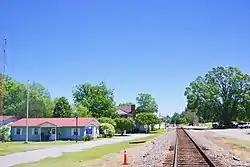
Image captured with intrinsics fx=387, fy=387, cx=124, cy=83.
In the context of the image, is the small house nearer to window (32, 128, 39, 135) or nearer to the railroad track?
window (32, 128, 39, 135)

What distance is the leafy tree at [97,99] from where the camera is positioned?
333ft

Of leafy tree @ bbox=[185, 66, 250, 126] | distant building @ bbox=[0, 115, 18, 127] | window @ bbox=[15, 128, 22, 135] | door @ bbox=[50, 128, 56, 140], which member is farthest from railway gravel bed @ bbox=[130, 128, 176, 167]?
leafy tree @ bbox=[185, 66, 250, 126]

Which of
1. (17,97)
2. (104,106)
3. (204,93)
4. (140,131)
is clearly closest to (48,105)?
(17,97)

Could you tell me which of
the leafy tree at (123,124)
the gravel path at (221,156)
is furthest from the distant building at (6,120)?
the gravel path at (221,156)

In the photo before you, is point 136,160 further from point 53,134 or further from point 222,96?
point 222,96

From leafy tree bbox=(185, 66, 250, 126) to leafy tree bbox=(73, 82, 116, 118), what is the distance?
27.7 m

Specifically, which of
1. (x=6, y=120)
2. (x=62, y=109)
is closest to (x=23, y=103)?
Result: (x=62, y=109)

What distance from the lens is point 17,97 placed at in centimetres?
8856

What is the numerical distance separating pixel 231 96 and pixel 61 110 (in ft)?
190

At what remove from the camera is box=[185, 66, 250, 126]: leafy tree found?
115250 millimetres

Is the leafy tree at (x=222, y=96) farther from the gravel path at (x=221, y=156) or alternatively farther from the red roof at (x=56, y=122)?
the gravel path at (x=221, y=156)

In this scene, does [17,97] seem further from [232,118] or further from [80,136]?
[232,118]

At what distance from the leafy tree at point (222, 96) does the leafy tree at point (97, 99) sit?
27.7 meters

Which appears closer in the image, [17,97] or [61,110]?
[61,110]
